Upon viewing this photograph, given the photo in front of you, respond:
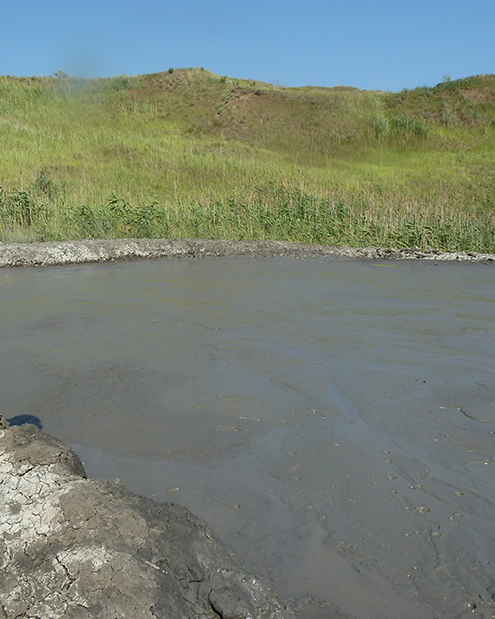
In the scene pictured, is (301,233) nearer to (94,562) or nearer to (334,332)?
(334,332)

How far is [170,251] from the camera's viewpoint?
1058 centimetres

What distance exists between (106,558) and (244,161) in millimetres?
21975

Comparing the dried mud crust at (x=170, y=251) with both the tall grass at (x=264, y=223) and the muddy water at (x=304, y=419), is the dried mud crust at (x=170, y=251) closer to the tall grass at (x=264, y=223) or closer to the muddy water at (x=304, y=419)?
the tall grass at (x=264, y=223)

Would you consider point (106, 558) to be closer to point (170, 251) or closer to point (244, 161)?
point (170, 251)

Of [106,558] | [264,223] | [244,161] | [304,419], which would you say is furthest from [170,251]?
[244,161]

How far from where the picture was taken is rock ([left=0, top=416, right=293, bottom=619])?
5.53 ft

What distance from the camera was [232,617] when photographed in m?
1.76

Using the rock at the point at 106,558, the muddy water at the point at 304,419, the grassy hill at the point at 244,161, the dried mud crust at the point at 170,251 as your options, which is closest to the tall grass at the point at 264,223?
the grassy hill at the point at 244,161

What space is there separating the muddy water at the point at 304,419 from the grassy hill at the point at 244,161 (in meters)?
4.82

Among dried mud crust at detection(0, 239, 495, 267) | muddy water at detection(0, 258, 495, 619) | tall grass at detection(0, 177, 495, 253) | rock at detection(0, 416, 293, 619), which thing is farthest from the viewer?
tall grass at detection(0, 177, 495, 253)

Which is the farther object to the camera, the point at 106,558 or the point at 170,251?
the point at 170,251

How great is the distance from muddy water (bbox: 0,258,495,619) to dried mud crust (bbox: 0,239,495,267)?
2743 millimetres

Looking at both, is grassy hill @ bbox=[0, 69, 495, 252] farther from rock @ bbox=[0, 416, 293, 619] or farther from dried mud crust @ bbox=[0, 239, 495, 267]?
rock @ bbox=[0, 416, 293, 619]

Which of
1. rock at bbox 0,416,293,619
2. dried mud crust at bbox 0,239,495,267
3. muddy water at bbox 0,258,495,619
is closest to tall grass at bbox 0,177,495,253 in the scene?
dried mud crust at bbox 0,239,495,267
